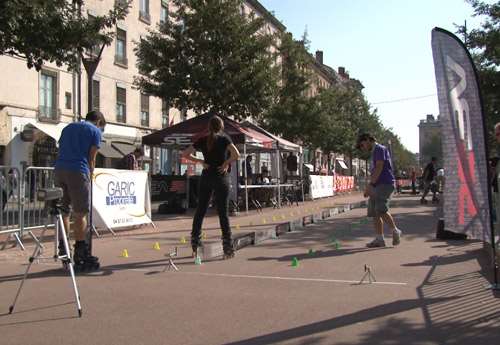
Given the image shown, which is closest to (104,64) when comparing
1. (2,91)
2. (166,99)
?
(2,91)

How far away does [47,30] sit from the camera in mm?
12055

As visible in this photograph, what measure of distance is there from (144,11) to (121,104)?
23.8 feet

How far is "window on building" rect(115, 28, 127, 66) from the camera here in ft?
119

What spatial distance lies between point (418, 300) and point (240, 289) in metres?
1.80

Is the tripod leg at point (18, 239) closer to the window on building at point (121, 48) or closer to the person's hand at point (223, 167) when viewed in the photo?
the person's hand at point (223, 167)

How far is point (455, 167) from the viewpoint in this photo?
240 inches

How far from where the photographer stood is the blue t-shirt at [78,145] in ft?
22.1

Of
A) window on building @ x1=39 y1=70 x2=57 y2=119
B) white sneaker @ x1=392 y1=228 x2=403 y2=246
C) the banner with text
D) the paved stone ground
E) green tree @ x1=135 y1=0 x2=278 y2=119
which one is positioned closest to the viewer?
the paved stone ground

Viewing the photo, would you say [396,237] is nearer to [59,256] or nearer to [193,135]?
[59,256]

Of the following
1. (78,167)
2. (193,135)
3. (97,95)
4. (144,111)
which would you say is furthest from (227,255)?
(144,111)

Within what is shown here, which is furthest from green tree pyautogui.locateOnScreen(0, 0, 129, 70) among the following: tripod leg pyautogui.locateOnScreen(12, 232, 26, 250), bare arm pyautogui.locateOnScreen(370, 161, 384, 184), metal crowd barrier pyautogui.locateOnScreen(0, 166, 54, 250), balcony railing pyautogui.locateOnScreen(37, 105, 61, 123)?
balcony railing pyautogui.locateOnScreen(37, 105, 61, 123)

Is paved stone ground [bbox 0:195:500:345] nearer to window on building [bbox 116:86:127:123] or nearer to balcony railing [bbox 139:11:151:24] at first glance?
window on building [bbox 116:86:127:123]

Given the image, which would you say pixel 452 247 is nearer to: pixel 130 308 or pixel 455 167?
pixel 455 167

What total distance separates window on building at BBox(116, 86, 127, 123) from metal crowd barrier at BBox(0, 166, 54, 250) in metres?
26.7
